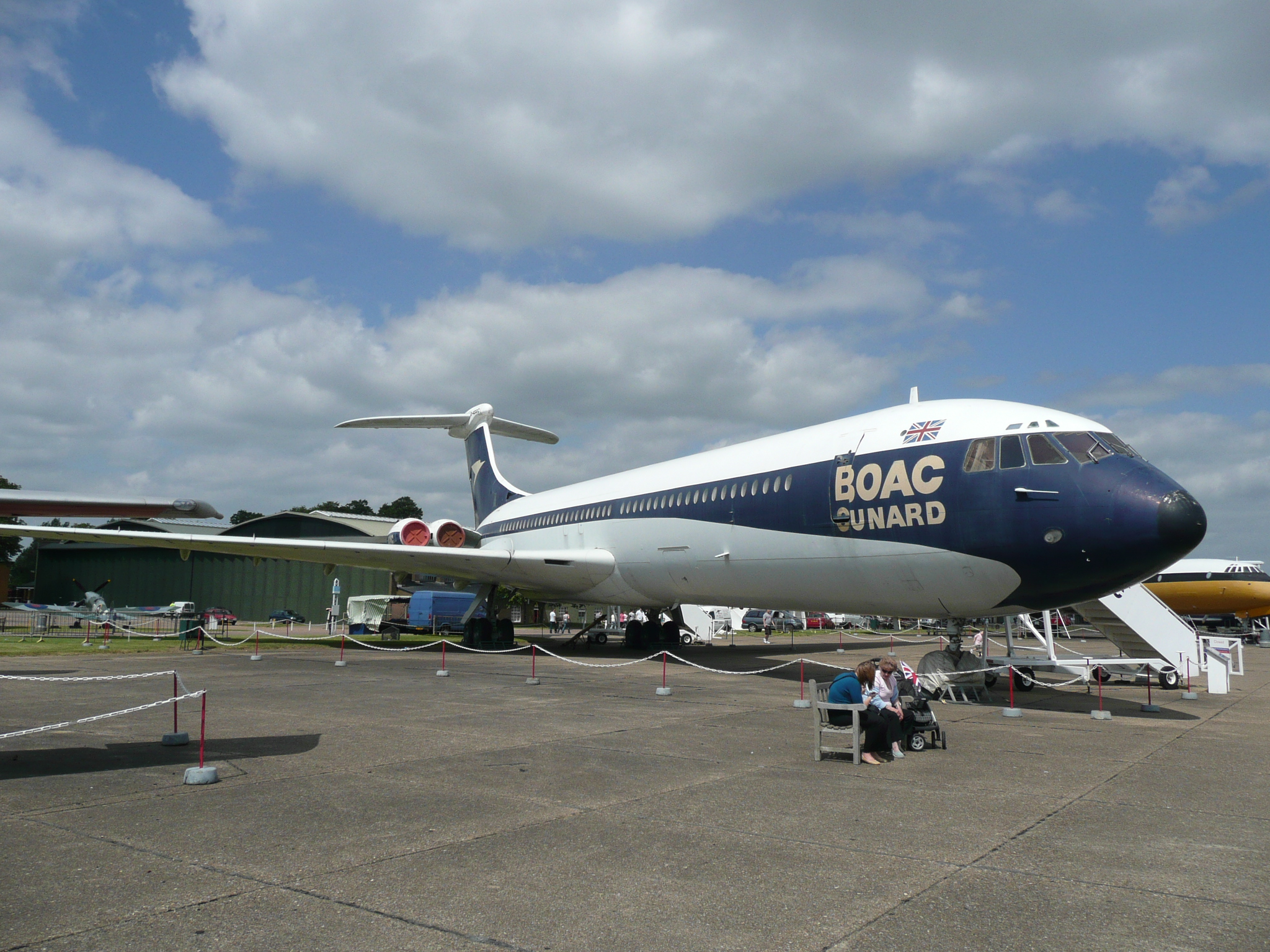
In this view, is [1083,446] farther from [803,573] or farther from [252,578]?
[252,578]

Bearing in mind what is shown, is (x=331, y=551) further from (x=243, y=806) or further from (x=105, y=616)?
(x=105, y=616)

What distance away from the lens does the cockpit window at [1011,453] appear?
11.5m

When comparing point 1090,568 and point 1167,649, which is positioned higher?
point 1090,568

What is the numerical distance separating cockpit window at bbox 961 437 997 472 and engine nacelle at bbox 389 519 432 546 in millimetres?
16230

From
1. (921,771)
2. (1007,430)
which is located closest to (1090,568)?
(1007,430)

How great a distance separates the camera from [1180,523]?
10242 mm

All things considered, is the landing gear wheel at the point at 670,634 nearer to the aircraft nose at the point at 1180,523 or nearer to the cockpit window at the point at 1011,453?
the cockpit window at the point at 1011,453

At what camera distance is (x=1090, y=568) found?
1070cm

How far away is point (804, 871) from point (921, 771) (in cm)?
347

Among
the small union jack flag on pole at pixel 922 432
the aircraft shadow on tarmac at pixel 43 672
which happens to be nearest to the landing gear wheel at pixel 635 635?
the aircraft shadow on tarmac at pixel 43 672

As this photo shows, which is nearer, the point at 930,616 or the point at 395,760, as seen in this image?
the point at 395,760

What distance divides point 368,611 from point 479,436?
13.6 m

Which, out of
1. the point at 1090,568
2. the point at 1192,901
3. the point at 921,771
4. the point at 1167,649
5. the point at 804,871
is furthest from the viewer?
the point at 1167,649

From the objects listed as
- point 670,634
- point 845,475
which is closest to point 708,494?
point 845,475
